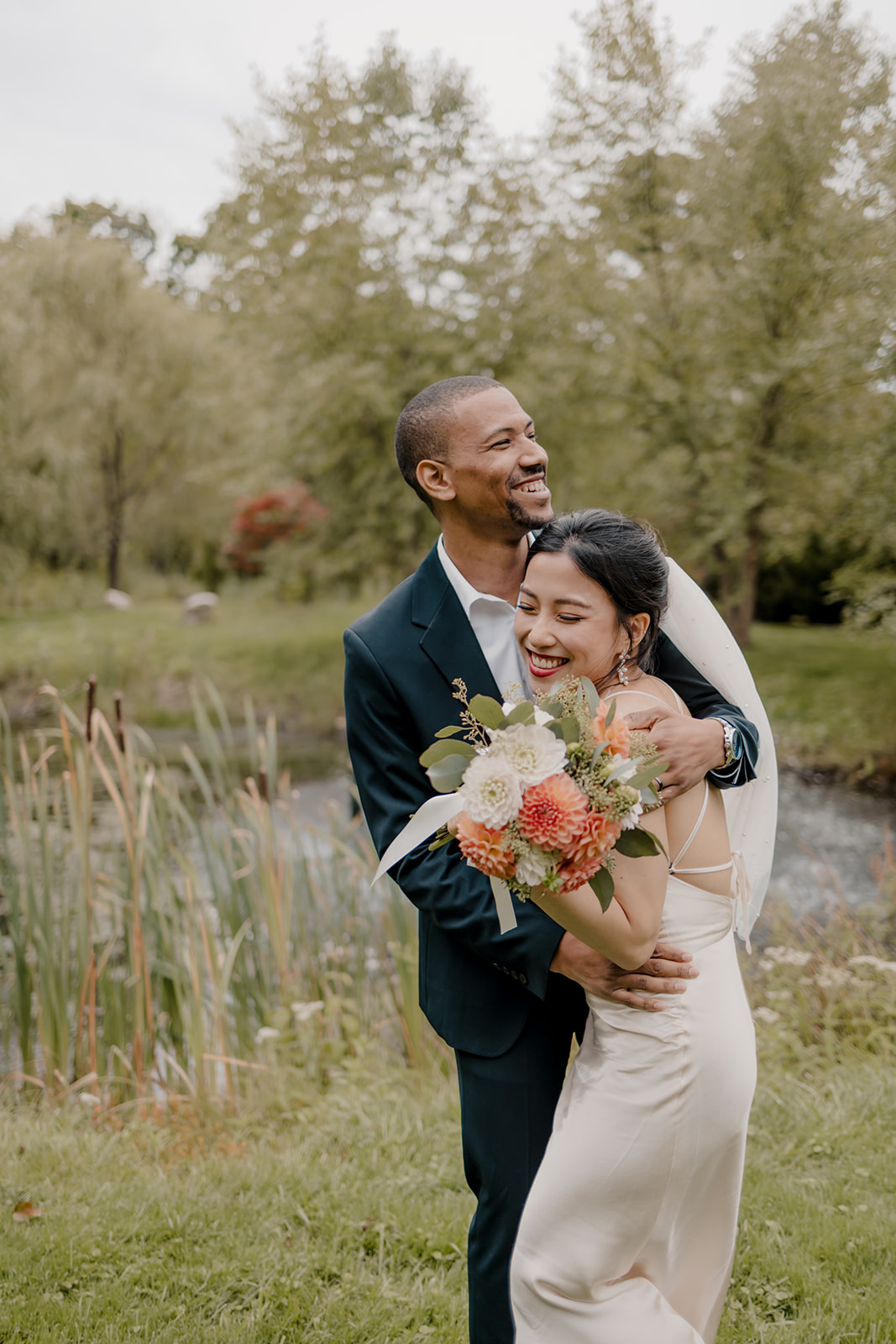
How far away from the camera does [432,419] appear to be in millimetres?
2338

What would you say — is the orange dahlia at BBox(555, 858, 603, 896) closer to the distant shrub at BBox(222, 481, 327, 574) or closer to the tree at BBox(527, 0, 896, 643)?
the tree at BBox(527, 0, 896, 643)

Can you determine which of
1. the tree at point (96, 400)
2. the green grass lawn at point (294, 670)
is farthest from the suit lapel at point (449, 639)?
the tree at point (96, 400)

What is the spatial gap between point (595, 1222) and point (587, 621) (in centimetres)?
111

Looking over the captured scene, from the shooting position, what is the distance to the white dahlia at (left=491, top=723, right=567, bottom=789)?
1.44 meters

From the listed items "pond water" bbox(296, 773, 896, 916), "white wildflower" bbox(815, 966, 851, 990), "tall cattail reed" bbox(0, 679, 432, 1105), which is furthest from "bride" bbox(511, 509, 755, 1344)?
"pond water" bbox(296, 773, 896, 916)

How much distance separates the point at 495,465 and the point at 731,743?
825mm

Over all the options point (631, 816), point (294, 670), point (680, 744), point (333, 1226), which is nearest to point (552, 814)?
point (631, 816)

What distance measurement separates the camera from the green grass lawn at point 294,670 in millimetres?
13023

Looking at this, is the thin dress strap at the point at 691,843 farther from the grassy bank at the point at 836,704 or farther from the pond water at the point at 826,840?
the grassy bank at the point at 836,704

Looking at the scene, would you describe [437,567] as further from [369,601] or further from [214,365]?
[214,365]

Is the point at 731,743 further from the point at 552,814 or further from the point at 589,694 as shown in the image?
the point at 552,814

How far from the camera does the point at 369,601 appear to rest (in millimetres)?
20656

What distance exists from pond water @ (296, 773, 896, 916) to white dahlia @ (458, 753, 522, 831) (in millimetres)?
6370

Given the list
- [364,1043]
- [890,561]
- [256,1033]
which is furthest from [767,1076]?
[890,561]
